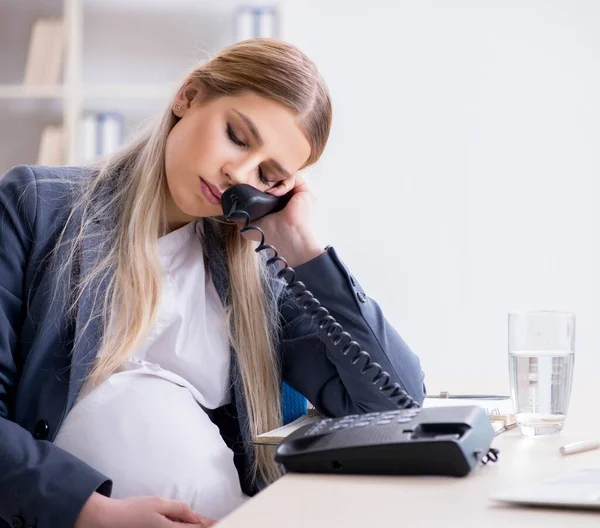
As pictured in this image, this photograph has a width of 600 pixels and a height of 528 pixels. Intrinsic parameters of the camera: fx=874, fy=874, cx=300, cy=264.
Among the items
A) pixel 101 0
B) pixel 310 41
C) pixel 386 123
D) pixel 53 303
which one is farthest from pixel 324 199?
pixel 53 303

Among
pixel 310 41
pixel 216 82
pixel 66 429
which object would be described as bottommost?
pixel 66 429

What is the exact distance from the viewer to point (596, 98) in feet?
11.5

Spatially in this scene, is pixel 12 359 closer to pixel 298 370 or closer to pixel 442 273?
pixel 298 370

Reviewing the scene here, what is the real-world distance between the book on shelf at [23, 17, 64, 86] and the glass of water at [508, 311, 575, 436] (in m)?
2.57

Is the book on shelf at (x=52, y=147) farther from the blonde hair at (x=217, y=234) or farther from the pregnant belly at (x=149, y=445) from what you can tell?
the pregnant belly at (x=149, y=445)

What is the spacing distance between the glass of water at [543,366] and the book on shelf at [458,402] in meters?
0.06

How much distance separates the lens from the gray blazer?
111cm

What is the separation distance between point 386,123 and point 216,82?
7.16ft

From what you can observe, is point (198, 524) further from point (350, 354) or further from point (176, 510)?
point (350, 354)

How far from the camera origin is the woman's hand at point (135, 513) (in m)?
1.05

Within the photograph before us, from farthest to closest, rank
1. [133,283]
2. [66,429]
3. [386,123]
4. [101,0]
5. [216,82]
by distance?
[386,123] → [101,0] → [216,82] → [133,283] → [66,429]

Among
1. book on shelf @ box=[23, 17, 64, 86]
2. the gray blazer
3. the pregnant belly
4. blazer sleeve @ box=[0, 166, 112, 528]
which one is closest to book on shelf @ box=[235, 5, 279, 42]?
A: book on shelf @ box=[23, 17, 64, 86]

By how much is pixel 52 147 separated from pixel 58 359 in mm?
2163

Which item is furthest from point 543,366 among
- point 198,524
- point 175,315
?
point 175,315
